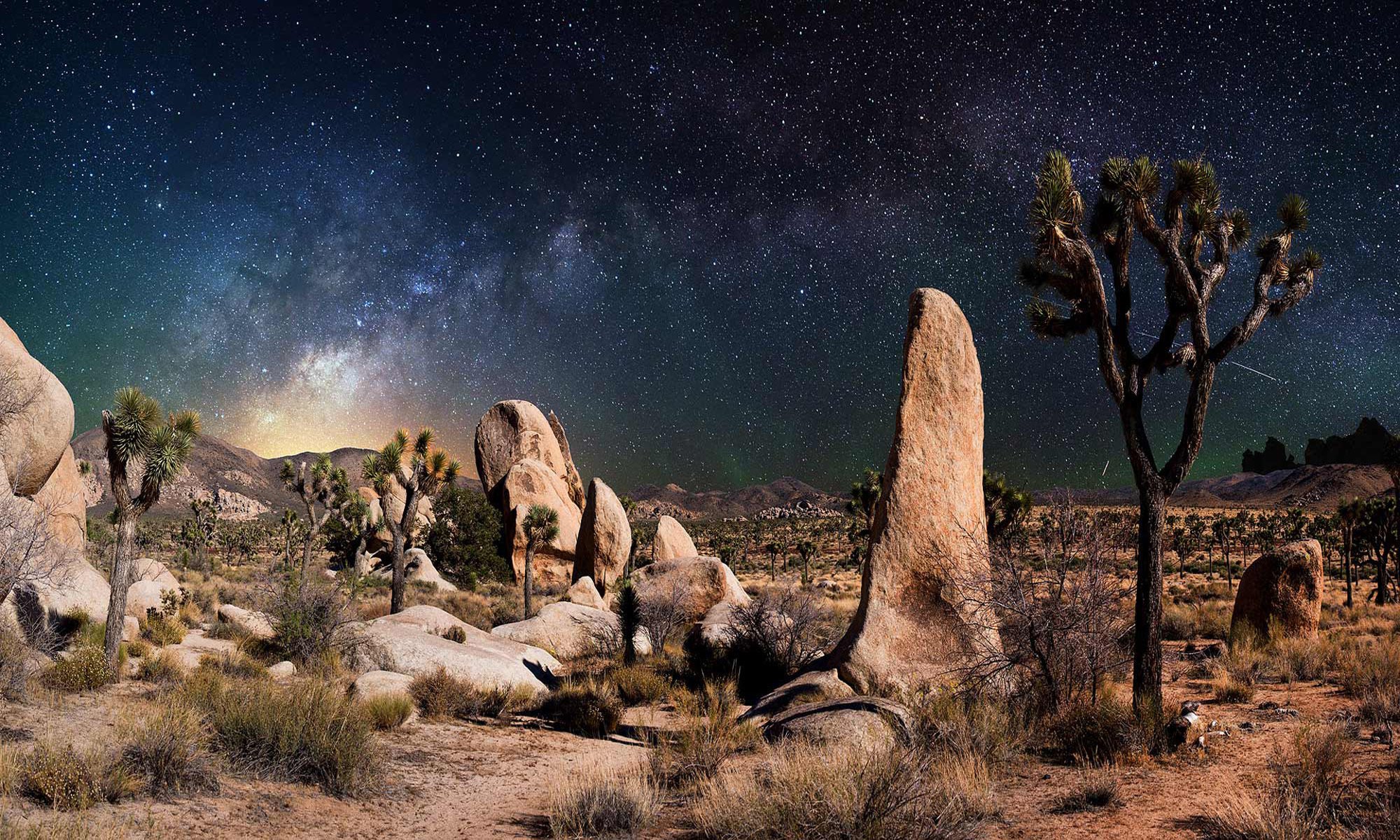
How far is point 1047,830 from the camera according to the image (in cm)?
591

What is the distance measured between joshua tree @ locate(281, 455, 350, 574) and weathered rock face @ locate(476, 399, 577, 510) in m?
8.71

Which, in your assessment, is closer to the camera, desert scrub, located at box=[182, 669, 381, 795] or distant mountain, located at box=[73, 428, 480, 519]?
desert scrub, located at box=[182, 669, 381, 795]

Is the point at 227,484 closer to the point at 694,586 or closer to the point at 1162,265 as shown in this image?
the point at 694,586

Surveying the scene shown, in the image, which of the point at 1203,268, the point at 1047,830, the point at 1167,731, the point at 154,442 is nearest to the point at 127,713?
the point at 154,442

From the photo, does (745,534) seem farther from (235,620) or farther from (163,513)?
(163,513)

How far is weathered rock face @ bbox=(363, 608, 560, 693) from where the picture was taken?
12609 mm

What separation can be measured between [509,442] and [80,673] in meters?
31.0

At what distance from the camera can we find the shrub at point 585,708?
1108 cm

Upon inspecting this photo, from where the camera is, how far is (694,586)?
2267cm

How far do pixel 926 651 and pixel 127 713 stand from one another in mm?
9692

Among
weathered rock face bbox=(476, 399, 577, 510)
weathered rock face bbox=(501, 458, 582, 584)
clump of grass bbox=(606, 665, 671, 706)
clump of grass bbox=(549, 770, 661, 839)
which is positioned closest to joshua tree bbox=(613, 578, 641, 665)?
clump of grass bbox=(606, 665, 671, 706)

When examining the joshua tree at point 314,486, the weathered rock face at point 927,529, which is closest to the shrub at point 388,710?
the weathered rock face at point 927,529

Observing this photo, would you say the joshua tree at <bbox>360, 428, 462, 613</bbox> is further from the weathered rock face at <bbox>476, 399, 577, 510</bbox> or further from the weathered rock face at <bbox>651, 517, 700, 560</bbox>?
the weathered rock face at <bbox>476, 399, 577, 510</bbox>

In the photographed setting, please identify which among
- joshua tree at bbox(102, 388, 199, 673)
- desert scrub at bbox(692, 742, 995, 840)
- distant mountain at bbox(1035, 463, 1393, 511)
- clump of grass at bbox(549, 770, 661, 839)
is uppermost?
distant mountain at bbox(1035, 463, 1393, 511)
